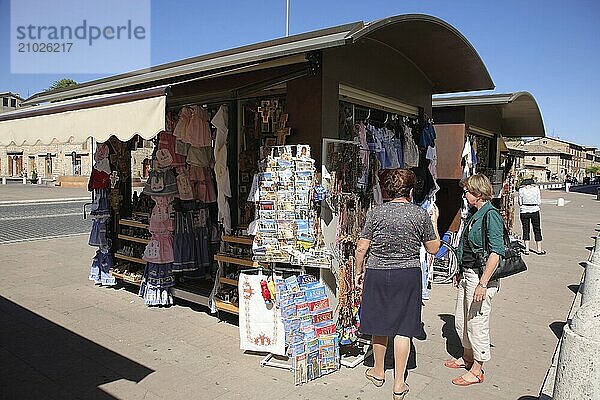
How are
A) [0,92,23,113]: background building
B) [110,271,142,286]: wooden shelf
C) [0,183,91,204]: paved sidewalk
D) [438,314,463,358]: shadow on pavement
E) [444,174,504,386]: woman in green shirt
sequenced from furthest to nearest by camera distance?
1. [0,92,23,113]: background building
2. [0,183,91,204]: paved sidewalk
3. [110,271,142,286]: wooden shelf
4. [438,314,463,358]: shadow on pavement
5. [444,174,504,386]: woman in green shirt

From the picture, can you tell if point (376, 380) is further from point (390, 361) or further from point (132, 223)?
point (132, 223)

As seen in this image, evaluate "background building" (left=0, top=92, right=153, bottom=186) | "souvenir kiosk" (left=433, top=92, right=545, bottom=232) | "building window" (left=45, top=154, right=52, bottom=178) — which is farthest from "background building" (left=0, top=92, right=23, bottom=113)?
"souvenir kiosk" (left=433, top=92, right=545, bottom=232)

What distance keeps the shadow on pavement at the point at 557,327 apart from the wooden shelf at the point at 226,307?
11.7 feet

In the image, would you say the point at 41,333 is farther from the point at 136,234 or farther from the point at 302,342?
the point at 302,342

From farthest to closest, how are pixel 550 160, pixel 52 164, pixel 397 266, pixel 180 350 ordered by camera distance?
pixel 550 160 < pixel 52 164 < pixel 180 350 < pixel 397 266

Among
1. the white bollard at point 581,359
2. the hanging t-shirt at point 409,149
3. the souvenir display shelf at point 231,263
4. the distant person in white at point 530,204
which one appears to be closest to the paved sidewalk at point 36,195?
the souvenir display shelf at point 231,263

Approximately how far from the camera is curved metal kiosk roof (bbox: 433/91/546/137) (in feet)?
26.2

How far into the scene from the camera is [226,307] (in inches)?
205

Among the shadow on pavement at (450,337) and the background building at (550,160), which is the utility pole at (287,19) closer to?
the shadow on pavement at (450,337)

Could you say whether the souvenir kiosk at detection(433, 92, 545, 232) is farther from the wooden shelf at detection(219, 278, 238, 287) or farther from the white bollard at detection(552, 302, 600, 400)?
the white bollard at detection(552, 302, 600, 400)

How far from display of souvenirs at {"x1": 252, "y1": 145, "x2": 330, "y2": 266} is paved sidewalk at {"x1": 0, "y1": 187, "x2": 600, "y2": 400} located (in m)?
1.02

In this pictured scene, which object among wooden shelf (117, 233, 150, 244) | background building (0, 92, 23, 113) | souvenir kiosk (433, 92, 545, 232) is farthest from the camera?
background building (0, 92, 23, 113)

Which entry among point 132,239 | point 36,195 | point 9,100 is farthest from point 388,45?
point 9,100

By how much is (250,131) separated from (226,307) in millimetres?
2026
